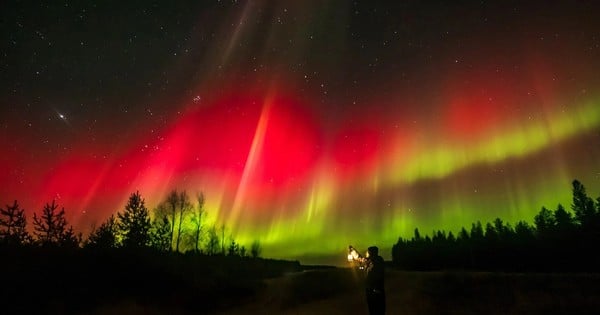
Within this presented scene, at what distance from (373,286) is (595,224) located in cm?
7952

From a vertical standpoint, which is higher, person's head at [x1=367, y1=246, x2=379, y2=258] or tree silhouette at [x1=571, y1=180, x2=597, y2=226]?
tree silhouette at [x1=571, y1=180, x2=597, y2=226]

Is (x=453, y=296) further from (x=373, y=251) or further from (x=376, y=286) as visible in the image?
(x=373, y=251)

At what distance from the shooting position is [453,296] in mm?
25656

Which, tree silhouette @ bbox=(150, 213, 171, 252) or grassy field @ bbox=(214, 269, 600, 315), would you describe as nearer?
grassy field @ bbox=(214, 269, 600, 315)

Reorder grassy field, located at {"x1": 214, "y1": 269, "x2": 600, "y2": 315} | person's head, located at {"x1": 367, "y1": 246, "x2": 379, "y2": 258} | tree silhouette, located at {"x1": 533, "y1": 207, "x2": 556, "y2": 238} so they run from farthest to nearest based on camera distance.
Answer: tree silhouette, located at {"x1": 533, "y1": 207, "x2": 556, "y2": 238} → grassy field, located at {"x1": 214, "y1": 269, "x2": 600, "y2": 315} → person's head, located at {"x1": 367, "y1": 246, "x2": 379, "y2": 258}

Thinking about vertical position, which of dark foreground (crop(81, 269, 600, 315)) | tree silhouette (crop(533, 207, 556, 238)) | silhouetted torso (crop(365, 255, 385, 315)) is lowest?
dark foreground (crop(81, 269, 600, 315))

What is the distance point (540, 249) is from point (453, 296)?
190 ft

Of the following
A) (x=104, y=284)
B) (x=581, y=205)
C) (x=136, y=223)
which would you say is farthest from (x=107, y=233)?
(x=581, y=205)

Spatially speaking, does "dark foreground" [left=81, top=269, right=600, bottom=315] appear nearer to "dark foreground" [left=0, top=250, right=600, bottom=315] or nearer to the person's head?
"dark foreground" [left=0, top=250, right=600, bottom=315]

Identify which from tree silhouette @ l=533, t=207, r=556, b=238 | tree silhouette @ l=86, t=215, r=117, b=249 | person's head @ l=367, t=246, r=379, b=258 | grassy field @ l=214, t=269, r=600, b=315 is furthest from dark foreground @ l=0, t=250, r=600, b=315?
tree silhouette @ l=533, t=207, r=556, b=238

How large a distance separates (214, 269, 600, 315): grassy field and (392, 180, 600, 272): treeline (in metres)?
51.4

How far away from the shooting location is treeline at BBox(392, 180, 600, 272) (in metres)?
67.6

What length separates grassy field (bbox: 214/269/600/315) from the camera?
887 inches

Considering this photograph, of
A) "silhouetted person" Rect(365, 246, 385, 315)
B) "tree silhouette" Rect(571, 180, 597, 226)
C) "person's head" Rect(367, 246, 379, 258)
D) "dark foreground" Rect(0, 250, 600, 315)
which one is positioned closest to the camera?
"silhouetted person" Rect(365, 246, 385, 315)
